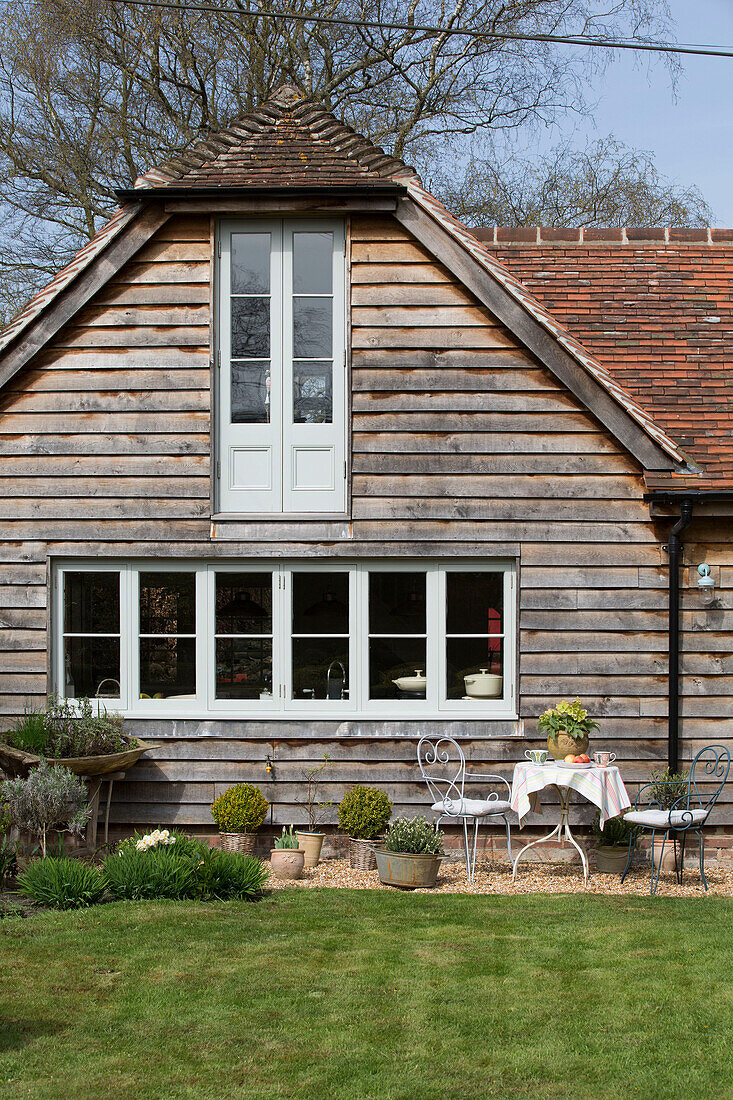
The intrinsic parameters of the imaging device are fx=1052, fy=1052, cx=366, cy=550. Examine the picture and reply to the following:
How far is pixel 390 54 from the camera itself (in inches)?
704

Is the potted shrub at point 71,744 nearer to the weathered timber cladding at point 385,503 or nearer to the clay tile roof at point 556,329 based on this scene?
the weathered timber cladding at point 385,503

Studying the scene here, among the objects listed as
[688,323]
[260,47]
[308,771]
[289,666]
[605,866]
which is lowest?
[605,866]

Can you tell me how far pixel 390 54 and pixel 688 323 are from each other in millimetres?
10252

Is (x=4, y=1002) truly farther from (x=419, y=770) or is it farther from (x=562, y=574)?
(x=562, y=574)

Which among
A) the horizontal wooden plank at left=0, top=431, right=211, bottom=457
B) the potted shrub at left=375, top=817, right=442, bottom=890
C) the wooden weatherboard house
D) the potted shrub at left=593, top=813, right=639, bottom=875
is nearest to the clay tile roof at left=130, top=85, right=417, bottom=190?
the wooden weatherboard house

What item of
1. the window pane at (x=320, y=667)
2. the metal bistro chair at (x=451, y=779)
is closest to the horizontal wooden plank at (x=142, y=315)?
the window pane at (x=320, y=667)

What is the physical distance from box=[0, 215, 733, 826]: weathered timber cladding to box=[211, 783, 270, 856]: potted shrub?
A: 0.99ft

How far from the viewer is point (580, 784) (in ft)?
26.4

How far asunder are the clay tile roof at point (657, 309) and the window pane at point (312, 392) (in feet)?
8.41

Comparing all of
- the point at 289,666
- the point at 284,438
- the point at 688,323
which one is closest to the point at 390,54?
the point at 688,323

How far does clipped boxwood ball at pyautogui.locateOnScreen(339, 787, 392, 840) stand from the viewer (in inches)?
335

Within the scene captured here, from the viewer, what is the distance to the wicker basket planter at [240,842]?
862cm

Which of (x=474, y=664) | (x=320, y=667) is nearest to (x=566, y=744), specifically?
(x=474, y=664)

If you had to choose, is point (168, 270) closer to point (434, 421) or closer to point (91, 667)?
point (434, 421)
